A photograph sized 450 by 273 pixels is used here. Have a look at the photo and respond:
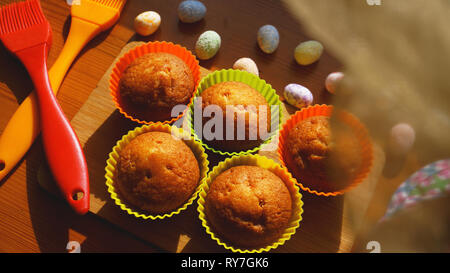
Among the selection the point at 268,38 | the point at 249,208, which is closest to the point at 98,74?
the point at 268,38

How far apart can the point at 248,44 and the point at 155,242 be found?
2.52ft

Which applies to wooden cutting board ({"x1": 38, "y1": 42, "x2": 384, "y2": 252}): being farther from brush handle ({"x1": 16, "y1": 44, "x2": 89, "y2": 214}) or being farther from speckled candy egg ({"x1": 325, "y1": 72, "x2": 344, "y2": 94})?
speckled candy egg ({"x1": 325, "y1": 72, "x2": 344, "y2": 94})

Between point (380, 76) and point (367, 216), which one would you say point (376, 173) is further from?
point (380, 76)

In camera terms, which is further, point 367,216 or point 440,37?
point 367,216

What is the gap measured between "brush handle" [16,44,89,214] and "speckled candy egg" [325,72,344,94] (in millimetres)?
846

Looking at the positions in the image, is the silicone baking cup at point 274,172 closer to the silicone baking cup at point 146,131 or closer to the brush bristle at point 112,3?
the silicone baking cup at point 146,131

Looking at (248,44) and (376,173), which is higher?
(248,44)

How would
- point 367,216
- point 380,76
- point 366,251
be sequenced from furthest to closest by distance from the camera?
point 367,216
point 366,251
point 380,76

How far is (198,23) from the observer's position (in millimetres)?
1324

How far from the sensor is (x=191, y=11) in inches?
50.2

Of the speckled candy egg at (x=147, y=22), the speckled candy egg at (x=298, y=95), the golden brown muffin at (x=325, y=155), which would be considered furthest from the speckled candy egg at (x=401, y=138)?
the speckled candy egg at (x=147, y=22)

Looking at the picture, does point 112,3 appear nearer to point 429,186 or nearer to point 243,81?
point 243,81

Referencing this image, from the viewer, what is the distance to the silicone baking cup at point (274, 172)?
40.3 inches
